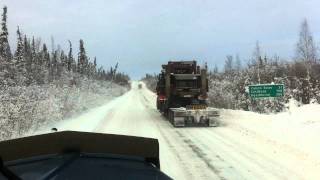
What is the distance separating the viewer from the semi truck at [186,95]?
23781mm

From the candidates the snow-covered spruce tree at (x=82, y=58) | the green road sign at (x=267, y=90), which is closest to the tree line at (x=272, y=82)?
the green road sign at (x=267, y=90)

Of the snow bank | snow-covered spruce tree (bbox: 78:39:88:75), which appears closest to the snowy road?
the snow bank

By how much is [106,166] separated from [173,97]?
23047 mm

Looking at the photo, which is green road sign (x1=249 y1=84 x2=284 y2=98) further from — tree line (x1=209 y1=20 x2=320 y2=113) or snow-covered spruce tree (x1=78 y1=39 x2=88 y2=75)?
snow-covered spruce tree (x1=78 y1=39 x2=88 y2=75)

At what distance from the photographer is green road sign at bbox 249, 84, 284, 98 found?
2472cm

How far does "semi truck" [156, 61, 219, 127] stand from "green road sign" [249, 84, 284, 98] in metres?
2.14

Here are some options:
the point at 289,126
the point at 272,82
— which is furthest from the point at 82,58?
the point at 289,126

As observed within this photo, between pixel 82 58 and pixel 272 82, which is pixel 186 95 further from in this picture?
pixel 82 58

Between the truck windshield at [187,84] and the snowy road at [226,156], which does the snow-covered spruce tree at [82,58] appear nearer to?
the truck windshield at [187,84]

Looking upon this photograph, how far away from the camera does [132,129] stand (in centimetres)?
2233

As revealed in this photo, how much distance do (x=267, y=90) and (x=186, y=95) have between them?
363cm

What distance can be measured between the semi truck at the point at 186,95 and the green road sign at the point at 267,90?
7.02ft

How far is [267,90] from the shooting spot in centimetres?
2498

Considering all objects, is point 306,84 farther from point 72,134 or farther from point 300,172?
point 72,134
